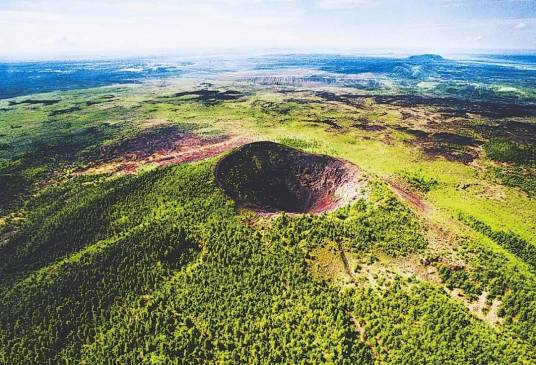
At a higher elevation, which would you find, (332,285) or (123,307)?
(332,285)

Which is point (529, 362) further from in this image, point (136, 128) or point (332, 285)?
point (136, 128)

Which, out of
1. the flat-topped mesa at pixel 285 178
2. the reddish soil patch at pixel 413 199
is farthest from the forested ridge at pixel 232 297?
the flat-topped mesa at pixel 285 178

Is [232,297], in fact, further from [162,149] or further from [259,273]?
[162,149]

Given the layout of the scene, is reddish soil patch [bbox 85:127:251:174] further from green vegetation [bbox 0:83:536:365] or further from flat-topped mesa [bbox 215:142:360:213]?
flat-topped mesa [bbox 215:142:360:213]

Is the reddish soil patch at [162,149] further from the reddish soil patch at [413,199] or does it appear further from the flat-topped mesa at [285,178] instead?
the reddish soil patch at [413,199]

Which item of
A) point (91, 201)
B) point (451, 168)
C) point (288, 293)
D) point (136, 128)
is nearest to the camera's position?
point (288, 293)

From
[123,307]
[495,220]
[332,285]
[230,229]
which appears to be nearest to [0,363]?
[123,307]

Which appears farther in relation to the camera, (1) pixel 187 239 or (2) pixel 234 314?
(1) pixel 187 239
